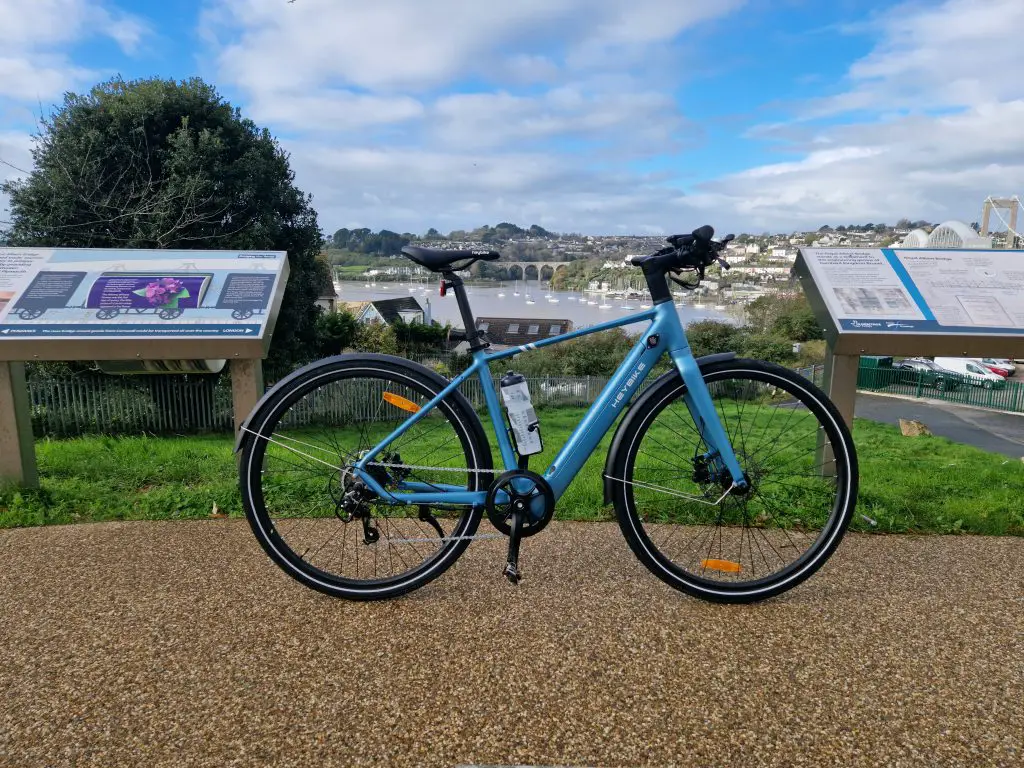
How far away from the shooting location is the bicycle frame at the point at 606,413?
2.54m

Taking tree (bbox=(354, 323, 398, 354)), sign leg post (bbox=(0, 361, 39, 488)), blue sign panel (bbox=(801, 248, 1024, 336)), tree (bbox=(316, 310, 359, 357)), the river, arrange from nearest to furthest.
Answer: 1. blue sign panel (bbox=(801, 248, 1024, 336))
2. sign leg post (bbox=(0, 361, 39, 488))
3. tree (bbox=(316, 310, 359, 357))
4. tree (bbox=(354, 323, 398, 354))
5. the river

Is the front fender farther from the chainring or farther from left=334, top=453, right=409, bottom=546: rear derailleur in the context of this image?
left=334, top=453, right=409, bottom=546: rear derailleur

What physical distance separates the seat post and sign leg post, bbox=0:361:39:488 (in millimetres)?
2576

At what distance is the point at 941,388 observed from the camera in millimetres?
28250

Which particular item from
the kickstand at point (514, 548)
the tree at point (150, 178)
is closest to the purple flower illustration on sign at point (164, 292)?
the kickstand at point (514, 548)

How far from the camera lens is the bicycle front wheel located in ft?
8.32

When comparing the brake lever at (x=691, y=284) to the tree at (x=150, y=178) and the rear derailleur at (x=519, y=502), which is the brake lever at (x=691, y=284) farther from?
the tree at (x=150, y=178)

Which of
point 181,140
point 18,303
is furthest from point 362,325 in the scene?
point 18,303

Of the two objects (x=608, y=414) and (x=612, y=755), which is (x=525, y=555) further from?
(x=612, y=755)

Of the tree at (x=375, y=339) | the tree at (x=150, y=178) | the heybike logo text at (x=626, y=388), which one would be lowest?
the tree at (x=375, y=339)

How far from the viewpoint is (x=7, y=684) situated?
2051mm

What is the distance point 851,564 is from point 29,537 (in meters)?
3.68

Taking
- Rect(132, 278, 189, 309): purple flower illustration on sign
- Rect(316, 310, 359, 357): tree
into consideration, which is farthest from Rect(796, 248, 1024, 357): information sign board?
Rect(316, 310, 359, 357): tree

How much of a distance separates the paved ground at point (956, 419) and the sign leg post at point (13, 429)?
61.3ft
